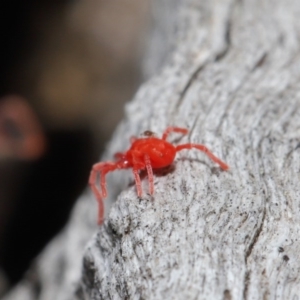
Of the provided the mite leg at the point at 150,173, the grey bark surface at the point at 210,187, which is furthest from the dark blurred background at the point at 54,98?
the mite leg at the point at 150,173

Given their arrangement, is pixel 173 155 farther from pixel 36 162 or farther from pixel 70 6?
pixel 70 6

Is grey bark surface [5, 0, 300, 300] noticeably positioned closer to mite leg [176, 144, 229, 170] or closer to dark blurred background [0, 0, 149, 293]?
mite leg [176, 144, 229, 170]

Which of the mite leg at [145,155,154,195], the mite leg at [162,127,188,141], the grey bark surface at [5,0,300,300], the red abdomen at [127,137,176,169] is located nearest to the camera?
the grey bark surface at [5,0,300,300]

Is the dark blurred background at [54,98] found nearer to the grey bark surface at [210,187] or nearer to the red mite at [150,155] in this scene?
the grey bark surface at [210,187]

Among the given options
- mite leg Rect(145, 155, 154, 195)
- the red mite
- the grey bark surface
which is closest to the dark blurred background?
the grey bark surface

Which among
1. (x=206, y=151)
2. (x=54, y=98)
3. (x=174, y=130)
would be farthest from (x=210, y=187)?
(x=54, y=98)

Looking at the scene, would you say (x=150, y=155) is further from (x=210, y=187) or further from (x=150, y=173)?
(x=210, y=187)
